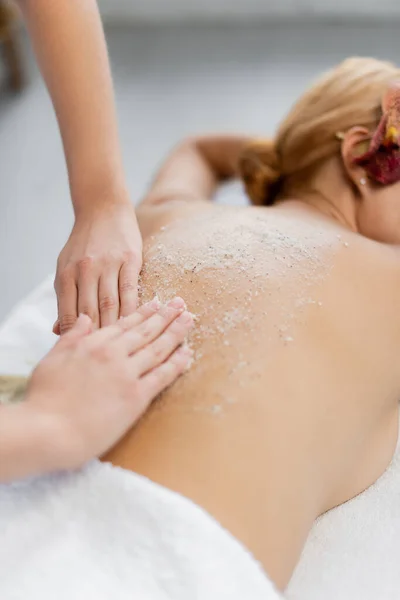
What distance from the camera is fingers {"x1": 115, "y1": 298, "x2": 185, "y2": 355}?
846mm

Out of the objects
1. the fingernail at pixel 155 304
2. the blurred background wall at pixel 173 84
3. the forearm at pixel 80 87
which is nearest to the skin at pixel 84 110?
the forearm at pixel 80 87

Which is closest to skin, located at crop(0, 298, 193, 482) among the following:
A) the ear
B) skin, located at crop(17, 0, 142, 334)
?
skin, located at crop(17, 0, 142, 334)

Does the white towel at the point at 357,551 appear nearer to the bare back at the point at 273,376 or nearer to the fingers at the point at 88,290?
the bare back at the point at 273,376

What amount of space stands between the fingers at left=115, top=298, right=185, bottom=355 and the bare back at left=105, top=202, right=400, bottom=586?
32 mm

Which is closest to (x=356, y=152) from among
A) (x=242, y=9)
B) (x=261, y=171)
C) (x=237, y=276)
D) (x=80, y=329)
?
(x=261, y=171)

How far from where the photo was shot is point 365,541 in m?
0.96

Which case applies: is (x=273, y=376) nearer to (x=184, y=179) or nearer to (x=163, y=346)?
(x=163, y=346)

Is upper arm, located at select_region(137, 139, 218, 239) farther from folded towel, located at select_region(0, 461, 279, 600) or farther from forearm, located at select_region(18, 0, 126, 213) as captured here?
folded towel, located at select_region(0, 461, 279, 600)

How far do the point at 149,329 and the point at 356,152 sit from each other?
0.52 meters

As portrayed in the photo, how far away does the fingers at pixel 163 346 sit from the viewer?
83 cm

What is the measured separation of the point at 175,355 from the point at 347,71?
26.5 inches

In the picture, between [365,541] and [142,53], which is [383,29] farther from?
[365,541]

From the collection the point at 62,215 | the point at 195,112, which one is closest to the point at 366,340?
the point at 62,215

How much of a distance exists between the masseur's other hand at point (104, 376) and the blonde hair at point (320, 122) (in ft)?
1.58
